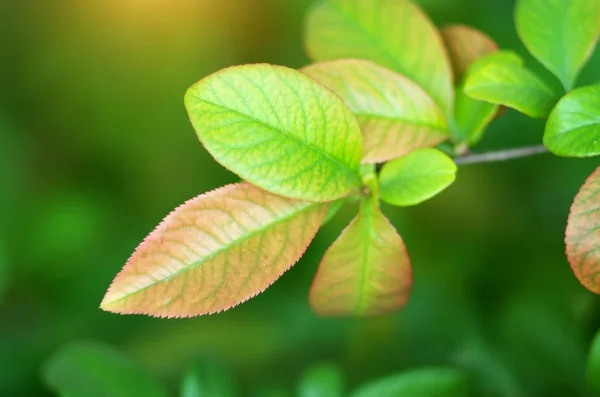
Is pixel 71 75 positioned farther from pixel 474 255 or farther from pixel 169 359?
pixel 474 255

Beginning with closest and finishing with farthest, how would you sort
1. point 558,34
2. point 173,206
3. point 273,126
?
point 273,126
point 558,34
point 173,206

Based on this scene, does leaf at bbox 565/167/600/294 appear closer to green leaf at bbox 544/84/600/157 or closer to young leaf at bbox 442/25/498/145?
green leaf at bbox 544/84/600/157

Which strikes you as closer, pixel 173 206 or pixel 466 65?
pixel 466 65

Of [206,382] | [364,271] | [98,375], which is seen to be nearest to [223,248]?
[364,271]

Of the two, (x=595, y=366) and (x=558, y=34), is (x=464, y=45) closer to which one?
(x=558, y=34)

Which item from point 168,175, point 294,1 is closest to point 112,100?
point 168,175

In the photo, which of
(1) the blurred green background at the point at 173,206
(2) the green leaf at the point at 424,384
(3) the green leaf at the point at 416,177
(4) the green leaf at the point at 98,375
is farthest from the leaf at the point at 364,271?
(1) the blurred green background at the point at 173,206

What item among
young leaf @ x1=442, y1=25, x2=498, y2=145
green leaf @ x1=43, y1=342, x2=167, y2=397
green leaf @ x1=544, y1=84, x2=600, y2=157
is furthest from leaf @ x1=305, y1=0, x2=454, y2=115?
green leaf @ x1=43, y1=342, x2=167, y2=397
